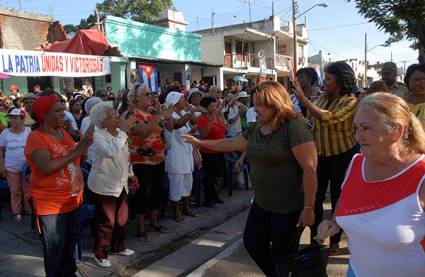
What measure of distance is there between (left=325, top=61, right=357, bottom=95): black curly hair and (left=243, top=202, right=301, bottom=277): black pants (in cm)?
153

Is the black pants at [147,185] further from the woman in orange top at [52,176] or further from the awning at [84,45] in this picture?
the awning at [84,45]

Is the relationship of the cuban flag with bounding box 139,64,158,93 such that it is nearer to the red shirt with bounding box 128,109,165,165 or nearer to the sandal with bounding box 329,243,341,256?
the red shirt with bounding box 128,109,165,165

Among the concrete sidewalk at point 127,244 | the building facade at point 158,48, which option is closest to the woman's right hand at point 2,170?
the concrete sidewalk at point 127,244

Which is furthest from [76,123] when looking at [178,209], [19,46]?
[19,46]

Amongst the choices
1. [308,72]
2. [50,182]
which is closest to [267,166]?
[50,182]

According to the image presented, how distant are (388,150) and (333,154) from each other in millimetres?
2284

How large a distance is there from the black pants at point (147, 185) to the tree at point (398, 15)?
474 centimetres

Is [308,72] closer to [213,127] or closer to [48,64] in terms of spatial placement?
[213,127]

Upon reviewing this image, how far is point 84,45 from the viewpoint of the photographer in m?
15.1

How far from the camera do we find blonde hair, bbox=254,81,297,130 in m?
2.98

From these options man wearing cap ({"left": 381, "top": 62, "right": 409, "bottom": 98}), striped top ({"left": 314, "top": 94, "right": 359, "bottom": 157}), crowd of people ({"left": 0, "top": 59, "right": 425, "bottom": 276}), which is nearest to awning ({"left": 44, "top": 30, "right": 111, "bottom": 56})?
crowd of people ({"left": 0, "top": 59, "right": 425, "bottom": 276})

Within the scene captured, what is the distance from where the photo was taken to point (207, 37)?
29.6m

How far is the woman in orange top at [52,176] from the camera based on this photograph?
316cm

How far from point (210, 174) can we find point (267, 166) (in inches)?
140
